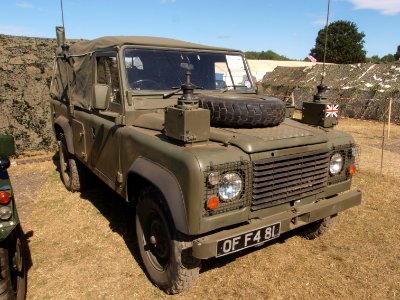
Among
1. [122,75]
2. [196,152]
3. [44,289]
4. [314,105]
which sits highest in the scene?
[122,75]

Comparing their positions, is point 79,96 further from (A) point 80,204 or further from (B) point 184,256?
(B) point 184,256

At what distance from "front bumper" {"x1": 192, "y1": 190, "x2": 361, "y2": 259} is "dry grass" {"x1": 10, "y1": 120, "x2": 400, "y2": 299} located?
0.72 metres

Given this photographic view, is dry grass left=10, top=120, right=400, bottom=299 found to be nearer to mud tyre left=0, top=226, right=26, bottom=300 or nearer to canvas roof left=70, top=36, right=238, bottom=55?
mud tyre left=0, top=226, right=26, bottom=300

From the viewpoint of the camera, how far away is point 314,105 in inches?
158

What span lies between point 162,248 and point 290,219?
1.22 metres

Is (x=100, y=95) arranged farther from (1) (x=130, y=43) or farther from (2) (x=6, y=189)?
(2) (x=6, y=189)

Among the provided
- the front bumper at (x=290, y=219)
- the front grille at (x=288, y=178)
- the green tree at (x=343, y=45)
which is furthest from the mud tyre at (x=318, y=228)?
the green tree at (x=343, y=45)

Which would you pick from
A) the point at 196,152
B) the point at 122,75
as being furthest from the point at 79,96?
the point at 196,152

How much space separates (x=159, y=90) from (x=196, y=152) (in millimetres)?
1570

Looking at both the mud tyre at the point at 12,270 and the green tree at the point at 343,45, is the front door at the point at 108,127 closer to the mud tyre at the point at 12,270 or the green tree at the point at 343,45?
the mud tyre at the point at 12,270

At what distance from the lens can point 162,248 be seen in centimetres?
329

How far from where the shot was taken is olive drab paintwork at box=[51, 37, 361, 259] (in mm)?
2680

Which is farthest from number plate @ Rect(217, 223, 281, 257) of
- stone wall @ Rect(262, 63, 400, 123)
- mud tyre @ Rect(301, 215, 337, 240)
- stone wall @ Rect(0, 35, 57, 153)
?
stone wall @ Rect(262, 63, 400, 123)

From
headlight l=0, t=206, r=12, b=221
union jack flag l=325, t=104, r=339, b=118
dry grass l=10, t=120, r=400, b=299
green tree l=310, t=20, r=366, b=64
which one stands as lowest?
dry grass l=10, t=120, r=400, b=299
